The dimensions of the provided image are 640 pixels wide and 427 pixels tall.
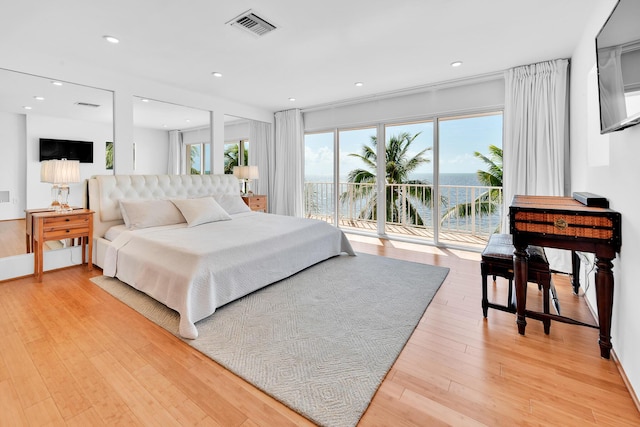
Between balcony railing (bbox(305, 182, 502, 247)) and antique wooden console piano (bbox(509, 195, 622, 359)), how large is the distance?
2.80 metres

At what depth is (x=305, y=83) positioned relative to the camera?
4461 millimetres

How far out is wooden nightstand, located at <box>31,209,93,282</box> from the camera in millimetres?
3088

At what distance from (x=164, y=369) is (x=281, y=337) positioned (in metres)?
0.70

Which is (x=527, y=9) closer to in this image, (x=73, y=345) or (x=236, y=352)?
(x=236, y=352)

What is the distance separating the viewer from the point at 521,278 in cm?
205

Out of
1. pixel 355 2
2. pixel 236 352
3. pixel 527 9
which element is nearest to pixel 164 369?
pixel 236 352

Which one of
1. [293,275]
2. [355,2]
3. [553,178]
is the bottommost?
[293,275]

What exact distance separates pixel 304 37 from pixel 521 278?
282cm

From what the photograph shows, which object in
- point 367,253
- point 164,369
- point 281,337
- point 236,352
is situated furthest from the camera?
point 367,253

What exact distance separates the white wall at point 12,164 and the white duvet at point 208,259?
51.3 inches

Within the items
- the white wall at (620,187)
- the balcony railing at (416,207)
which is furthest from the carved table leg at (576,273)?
the balcony railing at (416,207)

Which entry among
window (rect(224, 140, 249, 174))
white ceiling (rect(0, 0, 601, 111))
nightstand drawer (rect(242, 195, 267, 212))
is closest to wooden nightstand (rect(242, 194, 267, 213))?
nightstand drawer (rect(242, 195, 267, 212))

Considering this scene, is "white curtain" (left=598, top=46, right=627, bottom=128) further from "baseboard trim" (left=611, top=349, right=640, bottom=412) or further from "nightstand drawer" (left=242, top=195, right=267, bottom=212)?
"nightstand drawer" (left=242, top=195, right=267, bottom=212)

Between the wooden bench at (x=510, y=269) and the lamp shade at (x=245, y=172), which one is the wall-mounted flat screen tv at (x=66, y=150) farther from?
the wooden bench at (x=510, y=269)
